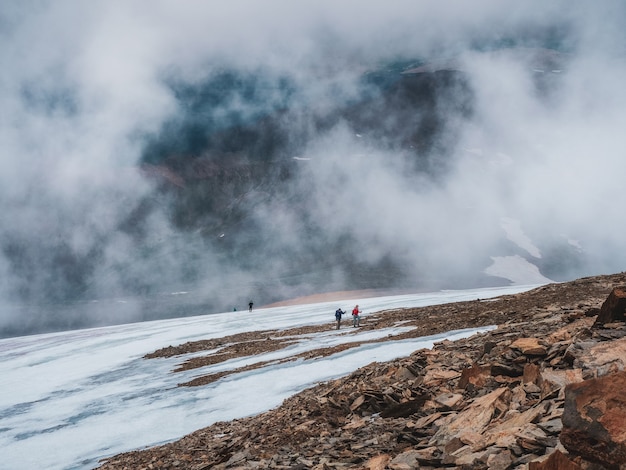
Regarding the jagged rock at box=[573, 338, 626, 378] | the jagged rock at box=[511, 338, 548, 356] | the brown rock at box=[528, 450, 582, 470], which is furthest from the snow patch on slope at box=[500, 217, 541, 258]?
the brown rock at box=[528, 450, 582, 470]

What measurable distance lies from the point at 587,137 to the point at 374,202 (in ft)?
320

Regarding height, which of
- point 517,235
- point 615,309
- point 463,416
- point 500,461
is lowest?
point 463,416

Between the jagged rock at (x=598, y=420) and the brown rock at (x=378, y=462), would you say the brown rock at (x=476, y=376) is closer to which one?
the brown rock at (x=378, y=462)

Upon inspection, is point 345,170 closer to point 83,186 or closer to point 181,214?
point 181,214

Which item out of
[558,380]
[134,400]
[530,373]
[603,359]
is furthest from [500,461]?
[134,400]

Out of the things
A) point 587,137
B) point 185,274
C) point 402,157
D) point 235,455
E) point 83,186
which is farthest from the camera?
point 587,137

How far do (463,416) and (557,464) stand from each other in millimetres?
3383

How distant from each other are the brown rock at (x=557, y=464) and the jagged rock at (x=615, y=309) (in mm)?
5998

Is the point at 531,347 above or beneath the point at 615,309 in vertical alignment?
beneath

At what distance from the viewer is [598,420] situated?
15.1 feet

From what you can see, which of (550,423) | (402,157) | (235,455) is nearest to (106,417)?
(235,455)

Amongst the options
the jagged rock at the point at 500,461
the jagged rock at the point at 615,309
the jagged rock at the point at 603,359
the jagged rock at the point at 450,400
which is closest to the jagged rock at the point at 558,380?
the jagged rock at the point at 603,359

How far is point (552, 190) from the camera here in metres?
162

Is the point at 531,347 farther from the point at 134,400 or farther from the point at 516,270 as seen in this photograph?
the point at 516,270
